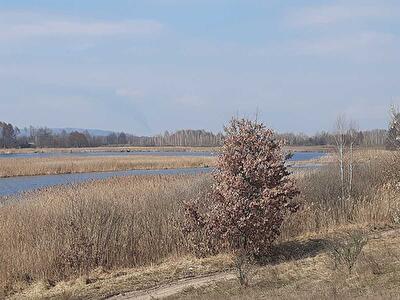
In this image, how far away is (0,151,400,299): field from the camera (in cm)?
862

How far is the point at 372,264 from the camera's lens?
27.7 feet

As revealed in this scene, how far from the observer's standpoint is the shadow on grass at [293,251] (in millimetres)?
11194

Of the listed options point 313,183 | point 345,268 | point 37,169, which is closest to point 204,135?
point 37,169

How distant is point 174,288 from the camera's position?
9.48m

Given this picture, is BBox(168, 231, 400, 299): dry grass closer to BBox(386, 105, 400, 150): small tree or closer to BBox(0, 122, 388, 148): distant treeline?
BBox(386, 105, 400, 150): small tree

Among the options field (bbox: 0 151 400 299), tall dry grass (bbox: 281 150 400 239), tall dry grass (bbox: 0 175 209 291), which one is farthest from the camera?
tall dry grass (bbox: 281 150 400 239)

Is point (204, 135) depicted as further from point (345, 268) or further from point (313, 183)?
point (345, 268)

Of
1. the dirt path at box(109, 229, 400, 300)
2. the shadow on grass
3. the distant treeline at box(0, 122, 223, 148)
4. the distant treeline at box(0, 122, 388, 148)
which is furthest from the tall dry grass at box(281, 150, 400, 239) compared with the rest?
the distant treeline at box(0, 122, 223, 148)

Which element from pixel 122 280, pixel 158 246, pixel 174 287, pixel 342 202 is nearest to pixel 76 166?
pixel 342 202

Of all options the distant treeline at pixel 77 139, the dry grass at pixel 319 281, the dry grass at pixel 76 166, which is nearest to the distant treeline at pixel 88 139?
the distant treeline at pixel 77 139

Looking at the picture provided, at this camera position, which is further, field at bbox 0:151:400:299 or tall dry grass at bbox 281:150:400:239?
tall dry grass at bbox 281:150:400:239

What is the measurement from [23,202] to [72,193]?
161cm

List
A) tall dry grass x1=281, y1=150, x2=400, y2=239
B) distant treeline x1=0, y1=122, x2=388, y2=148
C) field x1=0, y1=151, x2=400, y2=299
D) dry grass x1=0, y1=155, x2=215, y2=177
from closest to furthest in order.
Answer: field x1=0, y1=151, x2=400, y2=299, tall dry grass x1=281, y1=150, x2=400, y2=239, dry grass x1=0, y1=155, x2=215, y2=177, distant treeline x1=0, y1=122, x2=388, y2=148

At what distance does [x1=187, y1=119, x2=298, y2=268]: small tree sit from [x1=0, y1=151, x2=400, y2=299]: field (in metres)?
0.62
